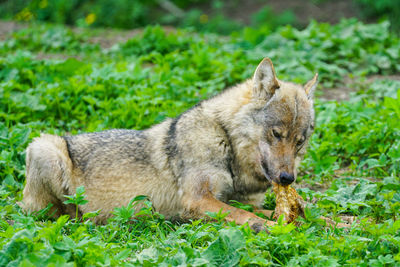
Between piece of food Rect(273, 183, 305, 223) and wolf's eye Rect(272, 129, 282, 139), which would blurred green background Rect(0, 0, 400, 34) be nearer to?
wolf's eye Rect(272, 129, 282, 139)

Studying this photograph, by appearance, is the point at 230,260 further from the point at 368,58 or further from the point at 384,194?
the point at 368,58

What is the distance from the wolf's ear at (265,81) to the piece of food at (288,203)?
93 centimetres

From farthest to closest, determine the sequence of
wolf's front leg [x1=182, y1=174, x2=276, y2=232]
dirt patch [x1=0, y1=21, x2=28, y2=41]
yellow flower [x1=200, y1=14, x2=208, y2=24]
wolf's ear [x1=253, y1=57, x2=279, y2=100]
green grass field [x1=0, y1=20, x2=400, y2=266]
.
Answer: yellow flower [x1=200, y1=14, x2=208, y2=24], dirt patch [x1=0, y1=21, x2=28, y2=41], wolf's ear [x1=253, y1=57, x2=279, y2=100], wolf's front leg [x1=182, y1=174, x2=276, y2=232], green grass field [x1=0, y1=20, x2=400, y2=266]

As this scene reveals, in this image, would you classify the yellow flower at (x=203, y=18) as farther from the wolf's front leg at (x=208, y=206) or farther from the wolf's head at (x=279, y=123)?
the wolf's front leg at (x=208, y=206)

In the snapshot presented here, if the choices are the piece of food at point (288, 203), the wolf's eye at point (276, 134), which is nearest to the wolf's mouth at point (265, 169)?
the piece of food at point (288, 203)

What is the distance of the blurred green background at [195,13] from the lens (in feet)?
46.9

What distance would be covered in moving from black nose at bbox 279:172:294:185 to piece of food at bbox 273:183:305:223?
10 cm

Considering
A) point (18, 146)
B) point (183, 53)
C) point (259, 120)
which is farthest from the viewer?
point (183, 53)

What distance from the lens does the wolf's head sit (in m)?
5.03

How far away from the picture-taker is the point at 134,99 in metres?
7.59

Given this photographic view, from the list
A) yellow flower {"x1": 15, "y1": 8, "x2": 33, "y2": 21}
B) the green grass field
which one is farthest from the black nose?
yellow flower {"x1": 15, "y1": 8, "x2": 33, "y2": 21}

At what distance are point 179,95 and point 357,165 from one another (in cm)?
282

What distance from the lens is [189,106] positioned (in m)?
7.71

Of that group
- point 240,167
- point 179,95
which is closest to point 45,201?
point 240,167
